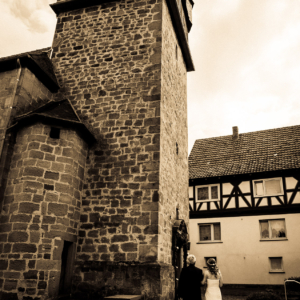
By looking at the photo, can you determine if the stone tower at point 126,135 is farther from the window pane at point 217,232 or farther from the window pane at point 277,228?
the window pane at point 277,228

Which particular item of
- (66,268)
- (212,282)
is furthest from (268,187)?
(212,282)

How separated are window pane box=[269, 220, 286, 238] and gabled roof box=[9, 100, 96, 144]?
12.6m

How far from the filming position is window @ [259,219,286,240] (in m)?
17.5

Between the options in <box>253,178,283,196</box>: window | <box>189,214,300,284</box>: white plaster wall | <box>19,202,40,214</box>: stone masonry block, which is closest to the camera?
<box>19,202,40,214</box>: stone masonry block

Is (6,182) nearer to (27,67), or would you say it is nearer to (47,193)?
(47,193)

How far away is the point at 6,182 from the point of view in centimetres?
809

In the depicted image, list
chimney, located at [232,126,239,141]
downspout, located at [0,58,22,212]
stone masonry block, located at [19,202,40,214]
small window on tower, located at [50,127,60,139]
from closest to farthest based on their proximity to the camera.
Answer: stone masonry block, located at [19,202,40,214] < downspout, located at [0,58,22,212] < small window on tower, located at [50,127,60,139] < chimney, located at [232,126,239,141]

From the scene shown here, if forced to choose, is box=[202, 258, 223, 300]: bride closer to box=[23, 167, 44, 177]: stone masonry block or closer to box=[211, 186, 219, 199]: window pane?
box=[23, 167, 44, 177]: stone masonry block

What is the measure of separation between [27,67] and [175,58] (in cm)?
532

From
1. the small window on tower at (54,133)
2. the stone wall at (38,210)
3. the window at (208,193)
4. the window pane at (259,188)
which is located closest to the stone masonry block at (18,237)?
the stone wall at (38,210)

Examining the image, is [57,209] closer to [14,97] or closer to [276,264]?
[14,97]

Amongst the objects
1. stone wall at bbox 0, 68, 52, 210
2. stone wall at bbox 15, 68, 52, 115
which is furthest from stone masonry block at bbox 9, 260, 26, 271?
stone wall at bbox 15, 68, 52, 115

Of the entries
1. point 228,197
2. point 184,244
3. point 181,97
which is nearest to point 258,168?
point 228,197

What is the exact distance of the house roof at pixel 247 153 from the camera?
62.1 ft
